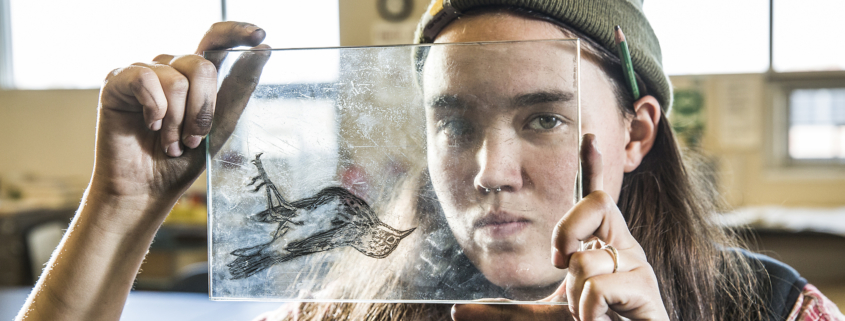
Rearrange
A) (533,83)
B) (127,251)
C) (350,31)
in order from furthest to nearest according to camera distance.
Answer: (350,31) < (127,251) < (533,83)

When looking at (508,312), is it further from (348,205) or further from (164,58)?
(164,58)

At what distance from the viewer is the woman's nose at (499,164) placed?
45 centimetres

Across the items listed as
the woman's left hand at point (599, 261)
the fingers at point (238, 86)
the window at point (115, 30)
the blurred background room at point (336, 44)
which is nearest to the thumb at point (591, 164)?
the woman's left hand at point (599, 261)

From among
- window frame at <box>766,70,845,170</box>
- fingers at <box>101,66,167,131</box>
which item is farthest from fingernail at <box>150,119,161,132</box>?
window frame at <box>766,70,845,170</box>

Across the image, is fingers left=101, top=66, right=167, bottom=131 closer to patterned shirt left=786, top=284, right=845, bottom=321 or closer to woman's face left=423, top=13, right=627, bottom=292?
woman's face left=423, top=13, right=627, bottom=292

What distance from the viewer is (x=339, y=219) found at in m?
0.50

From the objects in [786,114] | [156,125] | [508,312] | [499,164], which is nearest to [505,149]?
[499,164]

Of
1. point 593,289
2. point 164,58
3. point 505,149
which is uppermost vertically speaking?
point 164,58

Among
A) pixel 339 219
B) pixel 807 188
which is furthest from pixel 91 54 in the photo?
pixel 807 188

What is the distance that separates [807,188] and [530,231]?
306cm

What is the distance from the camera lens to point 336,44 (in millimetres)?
2471

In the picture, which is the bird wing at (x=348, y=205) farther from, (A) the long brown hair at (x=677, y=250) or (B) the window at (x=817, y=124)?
(B) the window at (x=817, y=124)

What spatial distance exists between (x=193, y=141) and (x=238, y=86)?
73mm

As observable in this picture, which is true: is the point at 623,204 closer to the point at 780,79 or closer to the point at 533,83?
the point at 533,83
